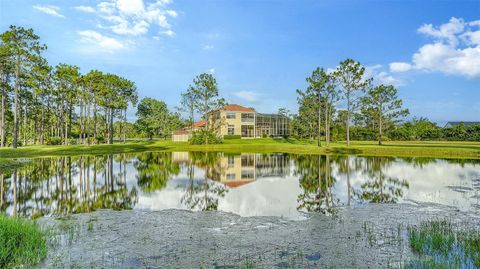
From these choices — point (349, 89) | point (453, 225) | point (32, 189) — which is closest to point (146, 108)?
point (349, 89)

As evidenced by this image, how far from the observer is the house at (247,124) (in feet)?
217

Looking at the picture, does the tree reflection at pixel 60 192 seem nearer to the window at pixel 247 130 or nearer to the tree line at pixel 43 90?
the tree line at pixel 43 90

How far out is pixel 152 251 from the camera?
6938mm

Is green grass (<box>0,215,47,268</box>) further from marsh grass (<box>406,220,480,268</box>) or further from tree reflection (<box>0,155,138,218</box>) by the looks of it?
marsh grass (<box>406,220,480,268</box>)

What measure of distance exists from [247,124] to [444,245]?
6056 centimetres

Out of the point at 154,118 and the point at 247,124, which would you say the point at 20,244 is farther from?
the point at 154,118

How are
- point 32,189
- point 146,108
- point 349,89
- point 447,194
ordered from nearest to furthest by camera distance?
point 447,194 < point 32,189 < point 349,89 < point 146,108

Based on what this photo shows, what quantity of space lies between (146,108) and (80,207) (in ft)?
231

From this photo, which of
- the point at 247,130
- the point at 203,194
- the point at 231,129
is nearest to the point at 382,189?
the point at 203,194

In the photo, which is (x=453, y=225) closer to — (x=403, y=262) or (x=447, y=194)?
(x=403, y=262)

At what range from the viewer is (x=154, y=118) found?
76500mm

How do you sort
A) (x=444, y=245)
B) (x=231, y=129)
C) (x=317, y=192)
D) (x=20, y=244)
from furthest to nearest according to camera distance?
Answer: (x=231, y=129), (x=317, y=192), (x=444, y=245), (x=20, y=244)

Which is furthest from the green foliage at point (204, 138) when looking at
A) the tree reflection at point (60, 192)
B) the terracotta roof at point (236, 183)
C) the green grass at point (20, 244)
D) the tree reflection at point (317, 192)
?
the green grass at point (20, 244)

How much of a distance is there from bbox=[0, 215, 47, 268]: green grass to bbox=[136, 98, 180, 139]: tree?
225 feet
